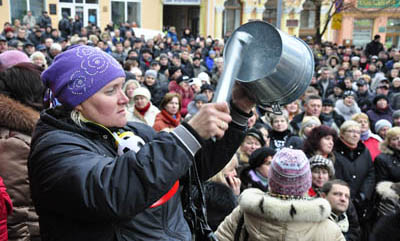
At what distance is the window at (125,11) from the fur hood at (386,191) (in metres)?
22.5

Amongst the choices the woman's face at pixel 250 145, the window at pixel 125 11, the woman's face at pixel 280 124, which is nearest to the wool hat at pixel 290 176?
the woman's face at pixel 250 145

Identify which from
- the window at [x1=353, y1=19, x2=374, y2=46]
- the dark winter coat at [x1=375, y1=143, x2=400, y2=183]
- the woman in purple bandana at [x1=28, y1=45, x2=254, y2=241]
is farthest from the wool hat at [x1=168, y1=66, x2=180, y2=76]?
the window at [x1=353, y1=19, x2=374, y2=46]

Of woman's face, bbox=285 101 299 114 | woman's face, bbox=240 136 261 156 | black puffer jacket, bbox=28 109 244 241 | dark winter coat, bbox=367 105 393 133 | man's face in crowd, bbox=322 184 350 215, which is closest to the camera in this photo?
black puffer jacket, bbox=28 109 244 241

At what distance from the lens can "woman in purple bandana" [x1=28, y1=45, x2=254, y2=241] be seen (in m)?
1.23

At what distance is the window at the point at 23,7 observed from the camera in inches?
808

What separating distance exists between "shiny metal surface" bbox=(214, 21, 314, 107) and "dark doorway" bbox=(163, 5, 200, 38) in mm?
26168

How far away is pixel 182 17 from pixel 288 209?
27406 mm

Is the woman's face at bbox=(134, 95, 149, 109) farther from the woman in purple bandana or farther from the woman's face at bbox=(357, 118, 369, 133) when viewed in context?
the woman in purple bandana

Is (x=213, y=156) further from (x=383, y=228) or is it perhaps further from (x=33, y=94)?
(x=383, y=228)

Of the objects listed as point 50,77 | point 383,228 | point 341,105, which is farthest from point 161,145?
point 341,105

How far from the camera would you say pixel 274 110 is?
1.66m

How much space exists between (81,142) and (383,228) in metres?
3.12

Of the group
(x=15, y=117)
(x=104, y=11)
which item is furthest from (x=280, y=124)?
(x=104, y=11)

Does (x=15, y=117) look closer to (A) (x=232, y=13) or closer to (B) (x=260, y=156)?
(B) (x=260, y=156)
